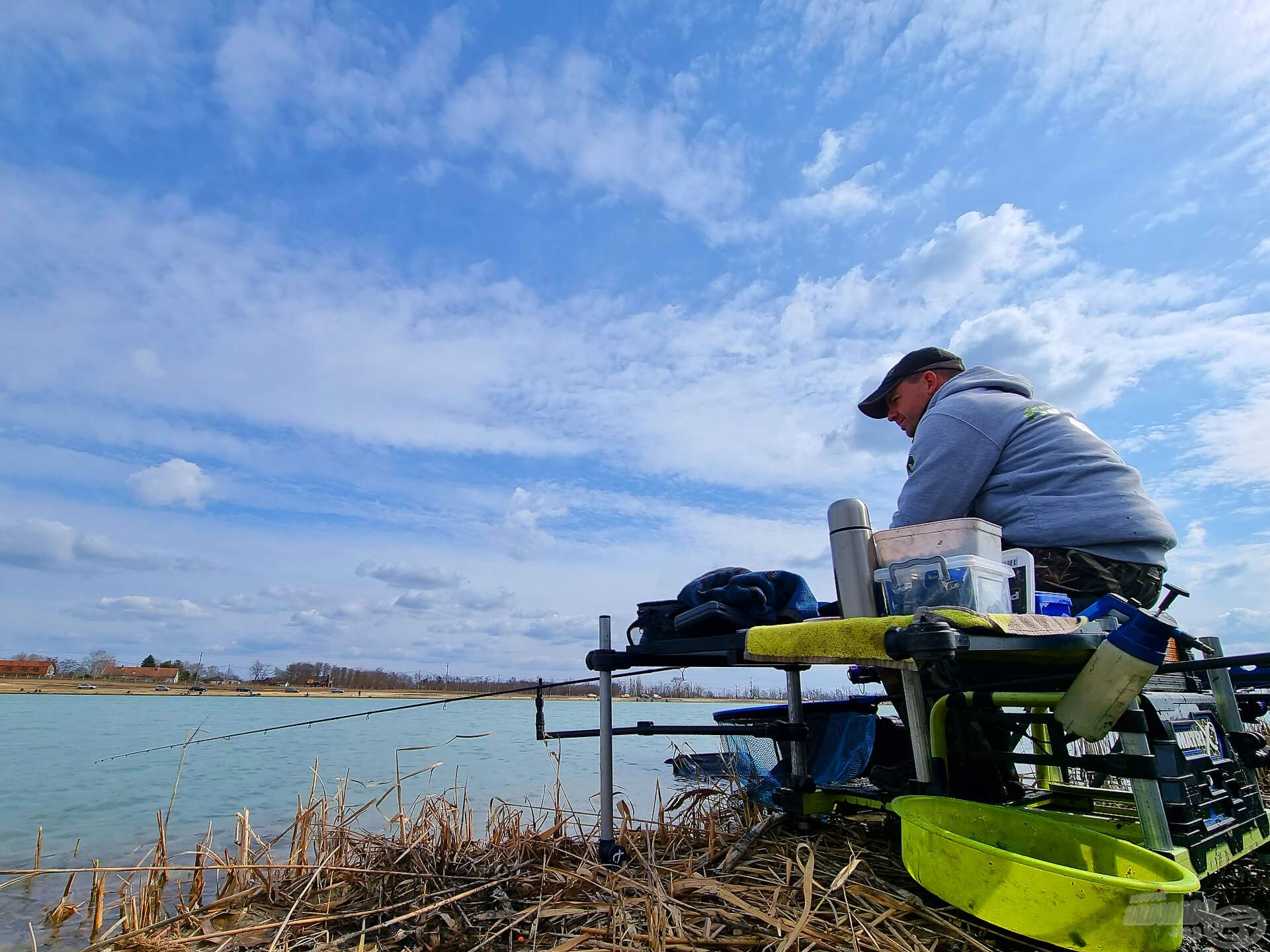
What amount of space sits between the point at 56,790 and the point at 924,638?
13910mm

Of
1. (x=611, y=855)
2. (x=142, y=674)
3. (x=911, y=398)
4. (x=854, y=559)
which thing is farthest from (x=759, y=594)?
(x=142, y=674)

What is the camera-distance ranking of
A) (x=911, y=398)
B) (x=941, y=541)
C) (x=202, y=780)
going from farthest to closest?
(x=202, y=780) → (x=911, y=398) → (x=941, y=541)

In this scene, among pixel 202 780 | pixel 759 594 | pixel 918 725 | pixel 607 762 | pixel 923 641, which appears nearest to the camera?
pixel 923 641

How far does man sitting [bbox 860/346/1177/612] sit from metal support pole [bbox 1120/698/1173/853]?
0.85 m

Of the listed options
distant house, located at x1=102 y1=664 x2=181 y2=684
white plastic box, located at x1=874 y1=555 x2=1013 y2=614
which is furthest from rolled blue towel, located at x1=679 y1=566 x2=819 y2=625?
distant house, located at x1=102 y1=664 x2=181 y2=684

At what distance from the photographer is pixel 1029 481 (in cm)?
250

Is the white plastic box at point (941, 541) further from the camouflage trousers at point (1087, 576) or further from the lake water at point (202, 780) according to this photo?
the lake water at point (202, 780)

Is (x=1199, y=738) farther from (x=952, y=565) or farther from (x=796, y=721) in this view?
(x=796, y=721)

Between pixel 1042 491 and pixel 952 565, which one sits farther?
pixel 1042 491

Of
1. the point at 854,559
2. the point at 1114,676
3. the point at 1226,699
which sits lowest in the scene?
the point at 1226,699

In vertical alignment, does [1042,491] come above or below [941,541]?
above

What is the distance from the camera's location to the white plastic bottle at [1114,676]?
4.95 ft

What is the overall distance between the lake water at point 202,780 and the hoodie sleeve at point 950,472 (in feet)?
6.02

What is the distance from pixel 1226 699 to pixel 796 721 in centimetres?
150
